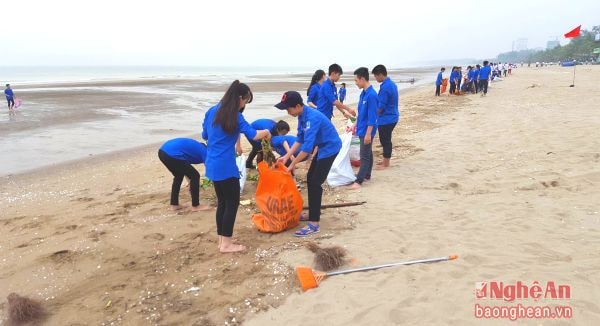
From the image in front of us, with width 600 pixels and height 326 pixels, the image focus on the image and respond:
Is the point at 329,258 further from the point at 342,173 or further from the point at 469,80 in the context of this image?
the point at 469,80

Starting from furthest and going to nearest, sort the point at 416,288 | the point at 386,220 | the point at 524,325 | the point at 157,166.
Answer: the point at 157,166, the point at 386,220, the point at 416,288, the point at 524,325

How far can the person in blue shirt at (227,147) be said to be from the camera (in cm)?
343

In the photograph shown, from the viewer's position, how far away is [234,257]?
3691 millimetres

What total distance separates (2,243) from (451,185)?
18.2 ft

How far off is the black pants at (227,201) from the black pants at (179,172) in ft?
4.05

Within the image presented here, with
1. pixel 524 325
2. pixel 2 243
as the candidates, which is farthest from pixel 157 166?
pixel 524 325

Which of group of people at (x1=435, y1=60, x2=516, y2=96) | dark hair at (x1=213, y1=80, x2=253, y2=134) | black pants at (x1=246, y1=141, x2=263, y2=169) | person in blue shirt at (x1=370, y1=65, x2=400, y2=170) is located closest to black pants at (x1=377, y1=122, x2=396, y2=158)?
person in blue shirt at (x1=370, y1=65, x2=400, y2=170)

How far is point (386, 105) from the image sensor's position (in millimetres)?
6113

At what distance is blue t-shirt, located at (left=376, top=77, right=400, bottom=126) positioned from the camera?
6.02m

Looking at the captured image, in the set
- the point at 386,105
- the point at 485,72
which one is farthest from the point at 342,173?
the point at 485,72

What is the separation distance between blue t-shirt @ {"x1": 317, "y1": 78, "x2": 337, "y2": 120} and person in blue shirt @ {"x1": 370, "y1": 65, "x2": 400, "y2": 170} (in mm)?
688

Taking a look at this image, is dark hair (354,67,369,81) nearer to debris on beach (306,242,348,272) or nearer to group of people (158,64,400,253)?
group of people (158,64,400,253)

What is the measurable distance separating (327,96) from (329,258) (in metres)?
3.48

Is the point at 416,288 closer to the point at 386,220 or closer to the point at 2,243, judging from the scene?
the point at 386,220
